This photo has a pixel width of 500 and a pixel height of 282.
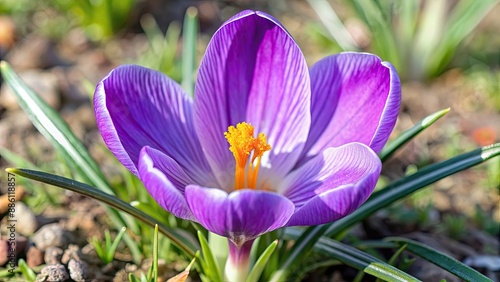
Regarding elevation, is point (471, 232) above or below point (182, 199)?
below

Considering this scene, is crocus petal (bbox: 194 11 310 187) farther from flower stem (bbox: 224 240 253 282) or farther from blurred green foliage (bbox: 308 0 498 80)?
blurred green foliage (bbox: 308 0 498 80)

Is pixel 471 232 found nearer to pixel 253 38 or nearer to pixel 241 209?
pixel 253 38

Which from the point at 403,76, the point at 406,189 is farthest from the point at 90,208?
the point at 403,76

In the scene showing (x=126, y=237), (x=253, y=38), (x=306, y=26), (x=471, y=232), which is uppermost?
(x=306, y=26)

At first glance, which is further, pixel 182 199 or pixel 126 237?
pixel 126 237

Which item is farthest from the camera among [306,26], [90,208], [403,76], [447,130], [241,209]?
[306,26]

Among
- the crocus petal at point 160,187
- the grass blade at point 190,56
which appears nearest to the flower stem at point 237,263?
the crocus petal at point 160,187
